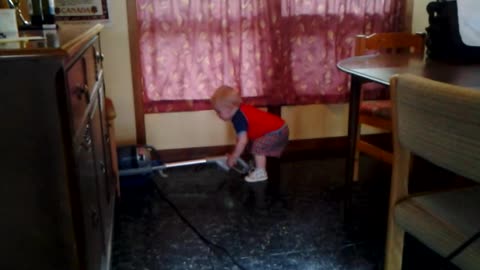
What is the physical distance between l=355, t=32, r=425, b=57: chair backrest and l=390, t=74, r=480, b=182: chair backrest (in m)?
1.27

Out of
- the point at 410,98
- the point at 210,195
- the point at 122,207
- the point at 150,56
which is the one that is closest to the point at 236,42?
the point at 150,56

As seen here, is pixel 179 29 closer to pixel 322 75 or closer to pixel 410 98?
pixel 322 75

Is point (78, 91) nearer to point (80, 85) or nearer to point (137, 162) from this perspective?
point (80, 85)

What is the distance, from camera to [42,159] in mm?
996

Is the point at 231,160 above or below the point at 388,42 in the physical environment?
below

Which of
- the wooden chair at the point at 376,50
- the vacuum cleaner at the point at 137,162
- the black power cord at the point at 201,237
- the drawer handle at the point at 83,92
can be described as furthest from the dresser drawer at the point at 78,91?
the wooden chair at the point at 376,50

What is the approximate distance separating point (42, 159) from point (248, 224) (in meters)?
1.28

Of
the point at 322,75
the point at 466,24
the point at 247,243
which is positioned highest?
the point at 466,24

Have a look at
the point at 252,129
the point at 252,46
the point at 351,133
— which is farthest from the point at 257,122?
the point at 351,133

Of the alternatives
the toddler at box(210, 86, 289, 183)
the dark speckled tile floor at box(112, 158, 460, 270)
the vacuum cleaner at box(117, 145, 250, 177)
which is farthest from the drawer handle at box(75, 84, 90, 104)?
the toddler at box(210, 86, 289, 183)

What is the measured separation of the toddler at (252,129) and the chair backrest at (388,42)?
1.99 ft

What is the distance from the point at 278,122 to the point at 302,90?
0.37 m

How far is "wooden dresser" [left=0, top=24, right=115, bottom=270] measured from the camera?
37.0 inches

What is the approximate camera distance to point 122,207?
2305 millimetres
